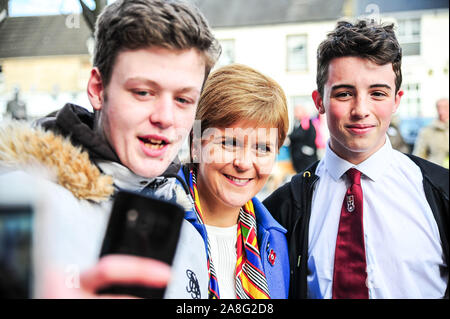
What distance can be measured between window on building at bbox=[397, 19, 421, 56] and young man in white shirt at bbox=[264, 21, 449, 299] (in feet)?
1.38

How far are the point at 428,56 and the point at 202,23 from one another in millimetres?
1407

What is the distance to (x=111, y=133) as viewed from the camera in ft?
3.41

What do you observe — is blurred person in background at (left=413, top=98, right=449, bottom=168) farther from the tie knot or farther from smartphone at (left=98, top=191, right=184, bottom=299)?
smartphone at (left=98, top=191, right=184, bottom=299)

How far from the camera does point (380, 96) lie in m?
1.42

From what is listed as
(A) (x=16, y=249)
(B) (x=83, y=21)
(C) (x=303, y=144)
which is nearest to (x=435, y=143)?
Result: (C) (x=303, y=144)

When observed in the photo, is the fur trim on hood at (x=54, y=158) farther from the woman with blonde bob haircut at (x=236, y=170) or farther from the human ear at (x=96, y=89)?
the woman with blonde bob haircut at (x=236, y=170)

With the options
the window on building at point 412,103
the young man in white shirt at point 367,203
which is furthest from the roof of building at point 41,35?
the window on building at point 412,103

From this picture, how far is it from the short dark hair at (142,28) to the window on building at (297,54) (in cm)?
109

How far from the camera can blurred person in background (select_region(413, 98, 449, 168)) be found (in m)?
2.10

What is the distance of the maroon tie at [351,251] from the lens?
139 centimetres

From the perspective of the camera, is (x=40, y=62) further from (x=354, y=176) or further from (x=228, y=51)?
(x=354, y=176)

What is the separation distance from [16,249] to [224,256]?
66 centimetres

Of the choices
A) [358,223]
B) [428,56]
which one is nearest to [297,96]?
[428,56]
